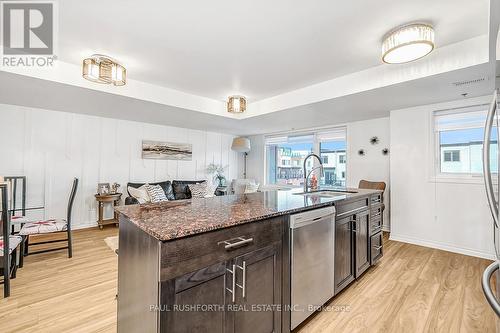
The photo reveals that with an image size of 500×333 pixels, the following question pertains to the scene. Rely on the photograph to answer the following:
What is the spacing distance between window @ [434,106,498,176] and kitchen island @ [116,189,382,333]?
10.4 ft

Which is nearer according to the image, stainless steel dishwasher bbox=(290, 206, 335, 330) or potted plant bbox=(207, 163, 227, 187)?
stainless steel dishwasher bbox=(290, 206, 335, 330)

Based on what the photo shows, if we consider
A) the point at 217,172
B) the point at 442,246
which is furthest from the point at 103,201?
the point at 442,246

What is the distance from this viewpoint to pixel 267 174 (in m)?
6.79

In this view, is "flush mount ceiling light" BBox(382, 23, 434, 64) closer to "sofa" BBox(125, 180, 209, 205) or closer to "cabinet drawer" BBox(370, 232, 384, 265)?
"cabinet drawer" BBox(370, 232, 384, 265)

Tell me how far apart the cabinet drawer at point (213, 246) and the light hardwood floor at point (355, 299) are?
89cm

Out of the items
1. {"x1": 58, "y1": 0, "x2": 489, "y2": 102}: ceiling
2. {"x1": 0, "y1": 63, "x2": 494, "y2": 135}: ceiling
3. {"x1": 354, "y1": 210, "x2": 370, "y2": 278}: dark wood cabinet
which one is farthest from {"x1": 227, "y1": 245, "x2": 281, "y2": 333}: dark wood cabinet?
{"x1": 0, "y1": 63, "x2": 494, "y2": 135}: ceiling

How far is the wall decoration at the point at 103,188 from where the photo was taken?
14.6 feet

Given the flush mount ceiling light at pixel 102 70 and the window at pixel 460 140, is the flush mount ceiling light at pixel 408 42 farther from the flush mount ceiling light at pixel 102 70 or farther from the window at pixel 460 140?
the flush mount ceiling light at pixel 102 70

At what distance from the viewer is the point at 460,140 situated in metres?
3.44

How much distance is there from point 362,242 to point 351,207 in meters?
0.45

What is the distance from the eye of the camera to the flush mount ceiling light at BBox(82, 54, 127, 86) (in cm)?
237

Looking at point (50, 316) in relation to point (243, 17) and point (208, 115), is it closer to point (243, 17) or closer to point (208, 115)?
point (243, 17)

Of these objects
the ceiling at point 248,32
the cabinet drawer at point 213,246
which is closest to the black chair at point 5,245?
the ceiling at point 248,32

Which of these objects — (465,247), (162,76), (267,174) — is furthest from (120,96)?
(465,247)
